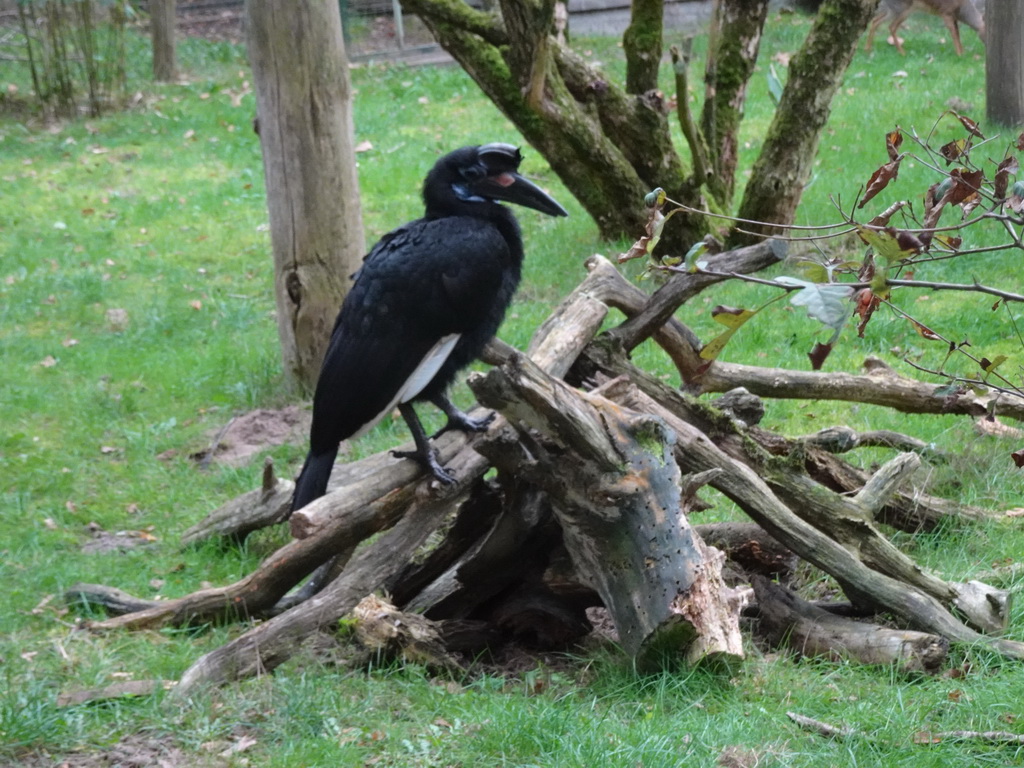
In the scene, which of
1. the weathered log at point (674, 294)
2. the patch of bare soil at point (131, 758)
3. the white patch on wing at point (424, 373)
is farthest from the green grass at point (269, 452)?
the weathered log at point (674, 294)

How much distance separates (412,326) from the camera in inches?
156

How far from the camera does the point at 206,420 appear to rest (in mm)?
6234

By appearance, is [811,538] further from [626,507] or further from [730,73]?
[730,73]

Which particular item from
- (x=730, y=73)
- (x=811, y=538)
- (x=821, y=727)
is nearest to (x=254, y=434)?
(x=811, y=538)

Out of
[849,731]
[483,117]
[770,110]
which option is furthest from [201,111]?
[849,731]

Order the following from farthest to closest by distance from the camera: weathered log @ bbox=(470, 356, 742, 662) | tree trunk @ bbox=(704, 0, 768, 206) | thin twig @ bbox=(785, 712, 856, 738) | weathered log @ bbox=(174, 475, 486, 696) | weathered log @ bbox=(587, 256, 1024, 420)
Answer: tree trunk @ bbox=(704, 0, 768, 206) < weathered log @ bbox=(587, 256, 1024, 420) < weathered log @ bbox=(174, 475, 486, 696) < weathered log @ bbox=(470, 356, 742, 662) < thin twig @ bbox=(785, 712, 856, 738)

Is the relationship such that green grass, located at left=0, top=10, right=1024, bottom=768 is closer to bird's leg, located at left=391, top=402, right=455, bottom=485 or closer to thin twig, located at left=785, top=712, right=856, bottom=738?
thin twig, located at left=785, top=712, right=856, bottom=738

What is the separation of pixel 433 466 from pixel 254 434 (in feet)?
8.00

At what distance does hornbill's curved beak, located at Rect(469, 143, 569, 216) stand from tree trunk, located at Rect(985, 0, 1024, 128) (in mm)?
6069

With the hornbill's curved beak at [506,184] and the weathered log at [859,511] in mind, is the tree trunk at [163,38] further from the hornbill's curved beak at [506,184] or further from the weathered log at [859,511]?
the weathered log at [859,511]

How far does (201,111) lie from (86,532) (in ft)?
28.7

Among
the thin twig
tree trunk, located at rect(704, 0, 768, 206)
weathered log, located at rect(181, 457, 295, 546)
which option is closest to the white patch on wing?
weathered log, located at rect(181, 457, 295, 546)

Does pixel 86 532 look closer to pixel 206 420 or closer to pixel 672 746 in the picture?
pixel 206 420

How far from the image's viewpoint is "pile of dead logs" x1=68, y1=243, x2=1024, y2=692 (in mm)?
3242
